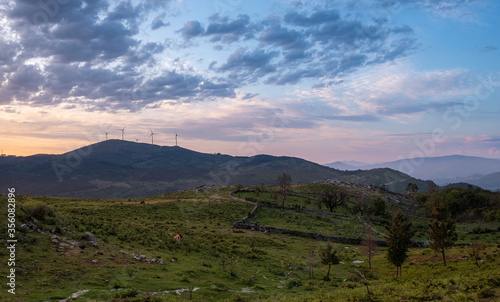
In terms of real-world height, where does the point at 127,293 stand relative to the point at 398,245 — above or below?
above

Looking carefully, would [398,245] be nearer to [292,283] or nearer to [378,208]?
[292,283]

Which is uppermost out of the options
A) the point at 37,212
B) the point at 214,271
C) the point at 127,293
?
the point at 37,212

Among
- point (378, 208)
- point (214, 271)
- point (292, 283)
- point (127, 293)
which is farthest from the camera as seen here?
point (378, 208)

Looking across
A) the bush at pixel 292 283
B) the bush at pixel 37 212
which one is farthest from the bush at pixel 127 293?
the bush at pixel 37 212

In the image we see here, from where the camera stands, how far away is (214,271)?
23.8m

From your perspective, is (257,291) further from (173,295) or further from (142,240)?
(142,240)

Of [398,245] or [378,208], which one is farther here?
[378,208]

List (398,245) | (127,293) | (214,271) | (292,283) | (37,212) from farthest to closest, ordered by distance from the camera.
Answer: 1. (398,245)
2. (37,212)
3. (214,271)
4. (292,283)
5. (127,293)

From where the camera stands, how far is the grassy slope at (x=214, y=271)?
54.9 feet

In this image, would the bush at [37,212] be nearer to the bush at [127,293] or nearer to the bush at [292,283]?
the bush at [127,293]

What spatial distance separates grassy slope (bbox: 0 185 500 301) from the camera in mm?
16734

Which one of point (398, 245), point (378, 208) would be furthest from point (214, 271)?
point (378, 208)

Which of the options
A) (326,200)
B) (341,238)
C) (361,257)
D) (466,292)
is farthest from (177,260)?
(326,200)

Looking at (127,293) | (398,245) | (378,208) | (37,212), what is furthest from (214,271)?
(378,208)
